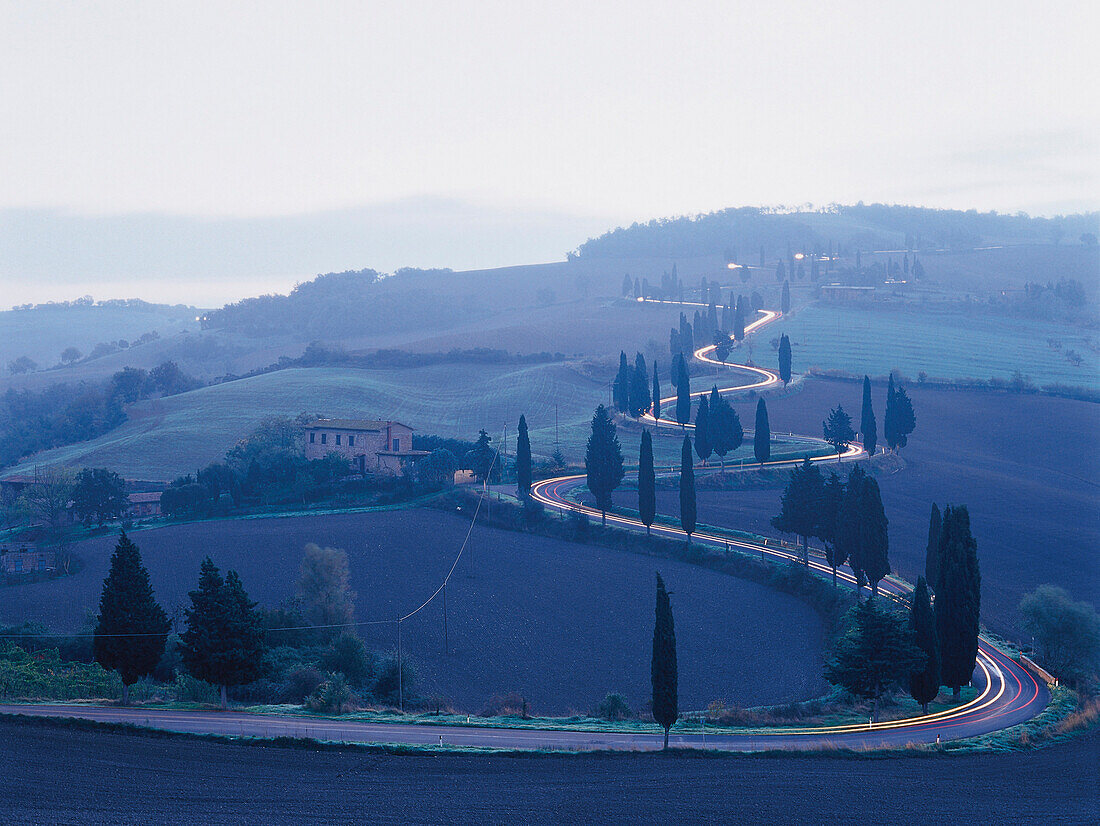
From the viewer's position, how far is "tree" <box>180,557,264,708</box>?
28062 mm

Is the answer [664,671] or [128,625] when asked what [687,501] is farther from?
[128,625]

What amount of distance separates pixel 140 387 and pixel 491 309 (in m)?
90.7

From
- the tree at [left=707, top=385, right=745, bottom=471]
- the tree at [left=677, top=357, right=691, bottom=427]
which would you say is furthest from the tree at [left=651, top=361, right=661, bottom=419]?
the tree at [left=707, top=385, right=745, bottom=471]

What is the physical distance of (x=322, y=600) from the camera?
39.8 meters

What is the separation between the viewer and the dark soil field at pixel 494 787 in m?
18.6

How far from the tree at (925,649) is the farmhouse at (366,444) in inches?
1739

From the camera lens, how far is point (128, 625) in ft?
94.9

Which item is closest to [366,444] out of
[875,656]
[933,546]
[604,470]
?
[604,470]

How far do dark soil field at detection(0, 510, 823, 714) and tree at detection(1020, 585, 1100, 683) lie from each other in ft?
26.8

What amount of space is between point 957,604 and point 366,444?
161 feet

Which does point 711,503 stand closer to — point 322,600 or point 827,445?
point 827,445

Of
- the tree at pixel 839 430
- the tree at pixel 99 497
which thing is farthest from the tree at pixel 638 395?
the tree at pixel 99 497

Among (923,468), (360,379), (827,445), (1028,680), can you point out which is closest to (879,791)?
(1028,680)

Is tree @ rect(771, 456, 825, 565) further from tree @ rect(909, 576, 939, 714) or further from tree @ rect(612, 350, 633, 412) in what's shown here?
tree @ rect(612, 350, 633, 412)
